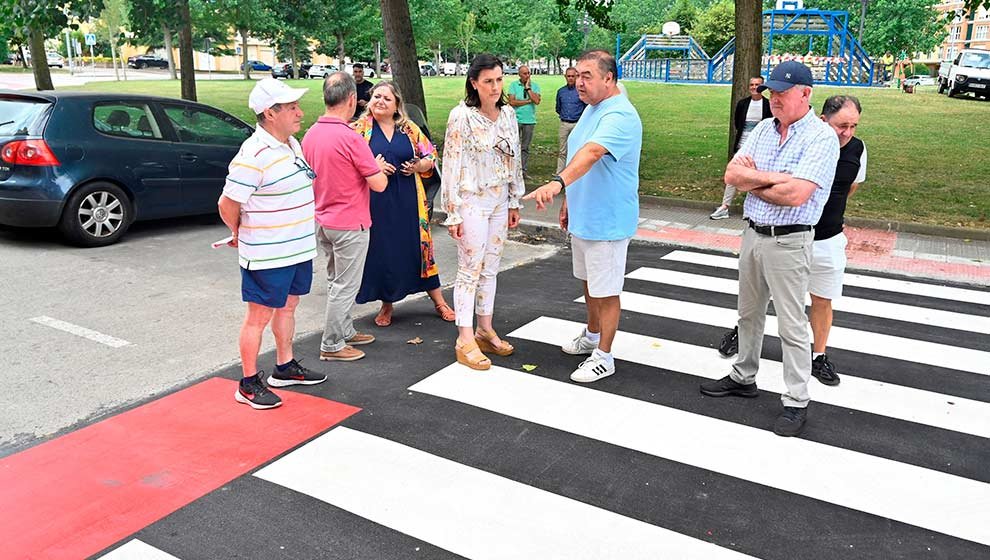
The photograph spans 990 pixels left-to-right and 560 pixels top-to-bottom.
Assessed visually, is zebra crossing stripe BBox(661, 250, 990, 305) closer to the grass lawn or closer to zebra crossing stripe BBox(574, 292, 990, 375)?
zebra crossing stripe BBox(574, 292, 990, 375)

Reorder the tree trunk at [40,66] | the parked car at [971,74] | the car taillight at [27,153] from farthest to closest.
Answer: the parked car at [971,74] < the tree trunk at [40,66] < the car taillight at [27,153]

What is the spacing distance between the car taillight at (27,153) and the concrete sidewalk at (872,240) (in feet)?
16.1

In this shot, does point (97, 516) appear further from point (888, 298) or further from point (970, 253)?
point (970, 253)

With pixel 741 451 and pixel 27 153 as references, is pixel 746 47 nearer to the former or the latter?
pixel 741 451

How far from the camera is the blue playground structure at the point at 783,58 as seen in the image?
3956 centimetres

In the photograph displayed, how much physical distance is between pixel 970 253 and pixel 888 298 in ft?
8.74

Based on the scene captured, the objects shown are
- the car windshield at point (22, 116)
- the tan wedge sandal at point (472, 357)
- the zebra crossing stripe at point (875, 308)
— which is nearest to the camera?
the tan wedge sandal at point (472, 357)

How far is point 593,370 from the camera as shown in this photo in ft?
17.5

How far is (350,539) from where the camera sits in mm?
3451

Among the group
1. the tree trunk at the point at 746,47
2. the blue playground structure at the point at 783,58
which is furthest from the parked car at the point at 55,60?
the tree trunk at the point at 746,47

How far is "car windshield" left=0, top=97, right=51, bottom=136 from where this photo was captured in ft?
28.0

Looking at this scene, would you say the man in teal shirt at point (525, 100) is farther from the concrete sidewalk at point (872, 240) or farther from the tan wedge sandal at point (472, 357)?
the tan wedge sandal at point (472, 357)

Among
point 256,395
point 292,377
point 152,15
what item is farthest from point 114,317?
point 152,15

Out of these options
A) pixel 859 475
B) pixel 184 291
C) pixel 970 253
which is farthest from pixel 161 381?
pixel 970 253
